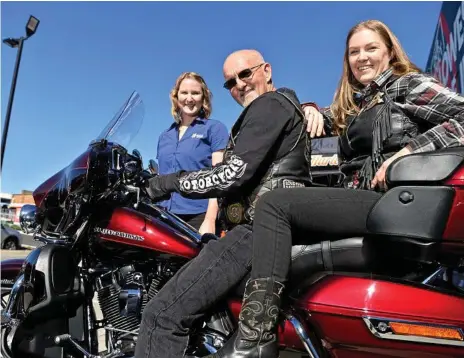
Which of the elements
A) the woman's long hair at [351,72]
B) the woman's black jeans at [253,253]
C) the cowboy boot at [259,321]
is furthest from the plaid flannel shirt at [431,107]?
the cowboy boot at [259,321]

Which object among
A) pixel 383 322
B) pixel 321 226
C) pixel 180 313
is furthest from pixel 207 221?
pixel 383 322

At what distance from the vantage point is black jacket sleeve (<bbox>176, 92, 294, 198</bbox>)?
190 centimetres

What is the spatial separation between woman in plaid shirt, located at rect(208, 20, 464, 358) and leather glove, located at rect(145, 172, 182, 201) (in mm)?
477

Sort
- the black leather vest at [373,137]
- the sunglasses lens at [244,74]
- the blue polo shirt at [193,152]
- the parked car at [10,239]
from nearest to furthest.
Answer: the black leather vest at [373,137]
the sunglasses lens at [244,74]
the blue polo shirt at [193,152]
the parked car at [10,239]

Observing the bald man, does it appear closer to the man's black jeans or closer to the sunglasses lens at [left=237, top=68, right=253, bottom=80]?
the man's black jeans

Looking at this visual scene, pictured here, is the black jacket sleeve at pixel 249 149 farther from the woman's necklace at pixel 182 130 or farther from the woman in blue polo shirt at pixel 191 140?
the woman's necklace at pixel 182 130

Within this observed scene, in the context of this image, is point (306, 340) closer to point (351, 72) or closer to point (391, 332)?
point (391, 332)

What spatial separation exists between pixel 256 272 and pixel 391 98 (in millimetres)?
908

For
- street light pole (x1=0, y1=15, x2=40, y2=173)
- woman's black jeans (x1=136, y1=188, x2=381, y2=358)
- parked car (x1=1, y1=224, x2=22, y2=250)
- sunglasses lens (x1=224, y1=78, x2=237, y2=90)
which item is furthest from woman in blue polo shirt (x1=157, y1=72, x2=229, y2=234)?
parked car (x1=1, y1=224, x2=22, y2=250)

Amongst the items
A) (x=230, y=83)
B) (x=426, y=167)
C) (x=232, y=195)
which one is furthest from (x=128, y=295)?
(x=426, y=167)

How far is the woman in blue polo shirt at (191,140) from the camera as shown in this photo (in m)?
3.41

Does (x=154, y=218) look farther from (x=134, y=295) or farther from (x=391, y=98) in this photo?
(x=391, y=98)

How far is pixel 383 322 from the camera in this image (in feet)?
5.21

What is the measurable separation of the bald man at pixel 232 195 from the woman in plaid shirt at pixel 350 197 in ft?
0.57
